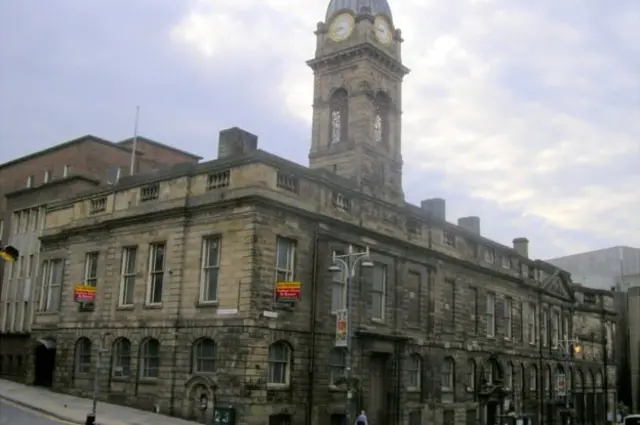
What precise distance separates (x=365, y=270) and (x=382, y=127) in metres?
14.1

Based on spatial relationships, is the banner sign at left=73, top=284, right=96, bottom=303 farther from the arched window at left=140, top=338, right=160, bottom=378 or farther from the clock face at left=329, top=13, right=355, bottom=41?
the clock face at left=329, top=13, right=355, bottom=41

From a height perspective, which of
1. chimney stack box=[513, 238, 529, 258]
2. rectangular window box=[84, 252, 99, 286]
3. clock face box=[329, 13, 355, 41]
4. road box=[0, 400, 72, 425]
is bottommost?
road box=[0, 400, 72, 425]

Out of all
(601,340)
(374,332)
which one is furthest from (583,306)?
(374,332)

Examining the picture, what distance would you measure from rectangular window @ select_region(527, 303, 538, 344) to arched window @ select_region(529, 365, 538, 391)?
1935 millimetres

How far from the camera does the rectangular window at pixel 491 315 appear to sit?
49.0m

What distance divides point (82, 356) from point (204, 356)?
9227 millimetres

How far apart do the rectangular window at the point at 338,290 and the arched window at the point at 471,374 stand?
14668 mm

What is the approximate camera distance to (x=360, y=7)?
48.4 meters

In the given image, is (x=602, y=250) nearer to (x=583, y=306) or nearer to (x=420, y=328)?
(x=583, y=306)

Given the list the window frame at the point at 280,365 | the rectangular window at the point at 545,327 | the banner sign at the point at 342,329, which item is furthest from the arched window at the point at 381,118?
the rectangular window at the point at 545,327

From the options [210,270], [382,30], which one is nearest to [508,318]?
[382,30]

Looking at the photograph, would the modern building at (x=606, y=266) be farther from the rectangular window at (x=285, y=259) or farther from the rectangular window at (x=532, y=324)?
the rectangular window at (x=285, y=259)

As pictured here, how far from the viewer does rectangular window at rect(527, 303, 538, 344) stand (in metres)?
54.7

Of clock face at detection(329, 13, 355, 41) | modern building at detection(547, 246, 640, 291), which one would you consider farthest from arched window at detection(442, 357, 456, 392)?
modern building at detection(547, 246, 640, 291)
